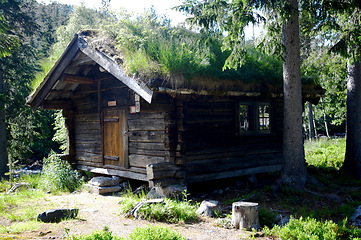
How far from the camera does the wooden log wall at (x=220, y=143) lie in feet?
29.5

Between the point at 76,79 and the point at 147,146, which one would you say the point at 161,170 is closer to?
the point at 147,146

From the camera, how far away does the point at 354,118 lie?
11.0 m

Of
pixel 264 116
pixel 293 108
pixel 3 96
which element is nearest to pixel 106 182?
pixel 264 116

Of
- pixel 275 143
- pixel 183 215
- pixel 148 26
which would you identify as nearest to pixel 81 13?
pixel 148 26

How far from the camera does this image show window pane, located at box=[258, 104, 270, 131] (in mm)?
10706

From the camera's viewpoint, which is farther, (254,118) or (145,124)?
A: (254,118)

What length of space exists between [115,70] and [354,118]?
8132 mm

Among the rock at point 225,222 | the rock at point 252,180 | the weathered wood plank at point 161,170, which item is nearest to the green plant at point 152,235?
the rock at point 225,222

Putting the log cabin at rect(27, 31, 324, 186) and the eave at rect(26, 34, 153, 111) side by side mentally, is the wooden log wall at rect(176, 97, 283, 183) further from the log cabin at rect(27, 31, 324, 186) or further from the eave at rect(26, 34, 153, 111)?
the eave at rect(26, 34, 153, 111)

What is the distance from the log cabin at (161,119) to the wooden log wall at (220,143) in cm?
3

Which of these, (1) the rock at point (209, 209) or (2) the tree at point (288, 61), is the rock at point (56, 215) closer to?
(1) the rock at point (209, 209)

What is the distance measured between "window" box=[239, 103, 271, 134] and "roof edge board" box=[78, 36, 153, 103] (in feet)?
12.4

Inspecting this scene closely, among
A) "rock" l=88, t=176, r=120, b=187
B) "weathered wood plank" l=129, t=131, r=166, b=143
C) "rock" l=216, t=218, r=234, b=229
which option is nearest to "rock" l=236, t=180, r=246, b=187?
"weathered wood plank" l=129, t=131, r=166, b=143

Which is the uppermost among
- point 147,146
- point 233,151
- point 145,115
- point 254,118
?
point 145,115
